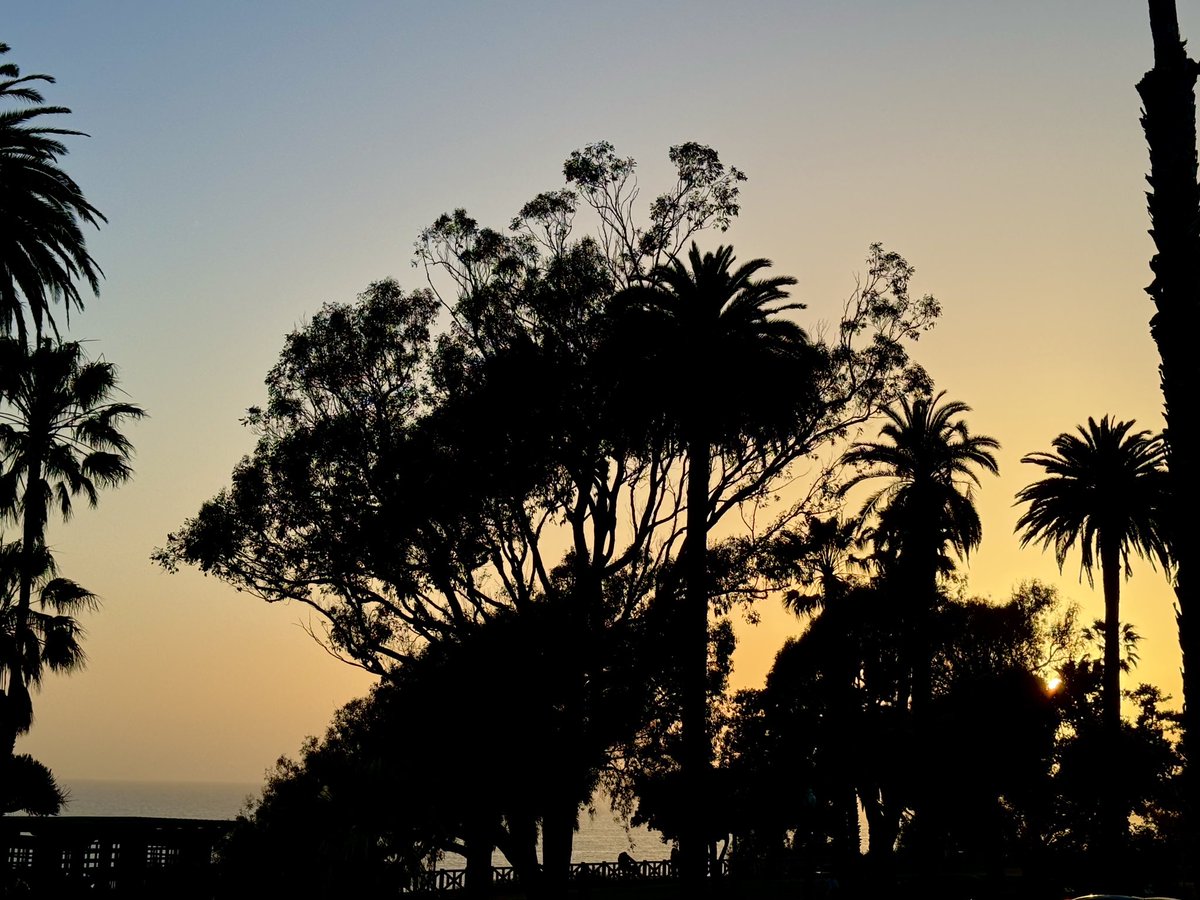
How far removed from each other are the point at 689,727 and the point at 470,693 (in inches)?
265

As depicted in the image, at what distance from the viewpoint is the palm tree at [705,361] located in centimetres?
3506

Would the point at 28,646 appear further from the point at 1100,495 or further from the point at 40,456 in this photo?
the point at 1100,495

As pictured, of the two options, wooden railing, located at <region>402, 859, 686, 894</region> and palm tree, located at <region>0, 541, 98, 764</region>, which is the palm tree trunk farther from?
palm tree, located at <region>0, 541, 98, 764</region>

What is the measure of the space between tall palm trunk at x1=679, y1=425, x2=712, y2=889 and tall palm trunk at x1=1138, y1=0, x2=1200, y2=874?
64.9 feet

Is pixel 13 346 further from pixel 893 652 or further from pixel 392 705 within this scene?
pixel 893 652

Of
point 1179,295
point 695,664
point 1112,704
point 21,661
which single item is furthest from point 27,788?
point 1112,704

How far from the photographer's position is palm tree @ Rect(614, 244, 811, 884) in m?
35.1

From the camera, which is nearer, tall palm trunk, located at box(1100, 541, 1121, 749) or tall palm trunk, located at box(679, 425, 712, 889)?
tall palm trunk, located at box(679, 425, 712, 889)

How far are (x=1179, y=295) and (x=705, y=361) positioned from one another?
22.1m

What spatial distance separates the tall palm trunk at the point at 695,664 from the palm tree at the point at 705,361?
39 mm

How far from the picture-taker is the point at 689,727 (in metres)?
33.2

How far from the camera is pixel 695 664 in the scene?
33.4 m

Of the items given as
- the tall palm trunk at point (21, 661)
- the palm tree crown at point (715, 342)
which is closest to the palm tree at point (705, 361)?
the palm tree crown at point (715, 342)

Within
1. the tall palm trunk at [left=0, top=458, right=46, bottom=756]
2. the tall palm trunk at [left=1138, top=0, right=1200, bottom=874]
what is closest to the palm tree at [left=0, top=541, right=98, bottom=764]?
the tall palm trunk at [left=0, top=458, right=46, bottom=756]
